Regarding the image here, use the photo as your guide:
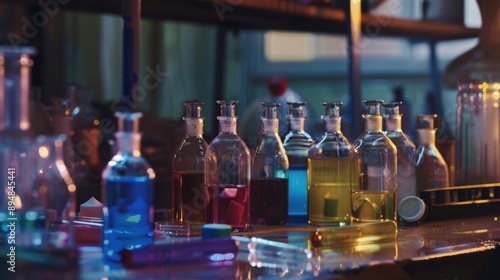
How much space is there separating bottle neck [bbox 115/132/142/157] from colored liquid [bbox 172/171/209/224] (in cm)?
32

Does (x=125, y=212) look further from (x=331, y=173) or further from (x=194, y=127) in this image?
(x=331, y=173)

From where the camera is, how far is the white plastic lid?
1.60m

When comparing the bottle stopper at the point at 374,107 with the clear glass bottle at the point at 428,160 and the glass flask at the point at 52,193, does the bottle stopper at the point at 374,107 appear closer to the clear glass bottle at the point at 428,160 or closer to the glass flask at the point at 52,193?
the clear glass bottle at the point at 428,160

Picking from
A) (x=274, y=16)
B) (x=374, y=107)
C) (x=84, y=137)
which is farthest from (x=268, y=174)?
(x=274, y=16)

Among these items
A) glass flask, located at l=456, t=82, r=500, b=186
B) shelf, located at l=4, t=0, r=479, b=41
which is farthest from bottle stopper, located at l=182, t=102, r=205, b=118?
glass flask, located at l=456, t=82, r=500, b=186

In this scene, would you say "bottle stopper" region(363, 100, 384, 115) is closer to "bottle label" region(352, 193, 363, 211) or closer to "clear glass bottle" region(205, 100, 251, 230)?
"bottle label" region(352, 193, 363, 211)

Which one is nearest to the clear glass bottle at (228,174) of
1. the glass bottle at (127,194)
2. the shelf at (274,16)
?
the glass bottle at (127,194)

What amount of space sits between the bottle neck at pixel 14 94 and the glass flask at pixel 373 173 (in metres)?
0.66

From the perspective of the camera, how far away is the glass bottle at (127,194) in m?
1.15

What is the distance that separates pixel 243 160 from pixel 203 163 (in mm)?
88

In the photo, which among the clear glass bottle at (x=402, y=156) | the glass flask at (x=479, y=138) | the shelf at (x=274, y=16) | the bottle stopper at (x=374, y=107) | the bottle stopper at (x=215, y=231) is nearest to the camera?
the bottle stopper at (x=215, y=231)

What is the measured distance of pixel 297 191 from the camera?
5.20ft

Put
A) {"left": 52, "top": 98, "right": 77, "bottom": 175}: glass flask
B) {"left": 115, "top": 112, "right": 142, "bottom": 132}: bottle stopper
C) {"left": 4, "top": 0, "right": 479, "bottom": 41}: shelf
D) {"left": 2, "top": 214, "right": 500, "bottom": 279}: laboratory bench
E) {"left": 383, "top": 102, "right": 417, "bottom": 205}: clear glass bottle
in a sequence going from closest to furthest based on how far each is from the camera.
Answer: {"left": 2, "top": 214, "right": 500, "bottom": 279}: laboratory bench → {"left": 115, "top": 112, "right": 142, "bottom": 132}: bottle stopper → {"left": 383, "top": 102, "right": 417, "bottom": 205}: clear glass bottle → {"left": 52, "top": 98, "right": 77, "bottom": 175}: glass flask → {"left": 4, "top": 0, "right": 479, "bottom": 41}: shelf

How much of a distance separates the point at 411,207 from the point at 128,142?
2.34 ft
